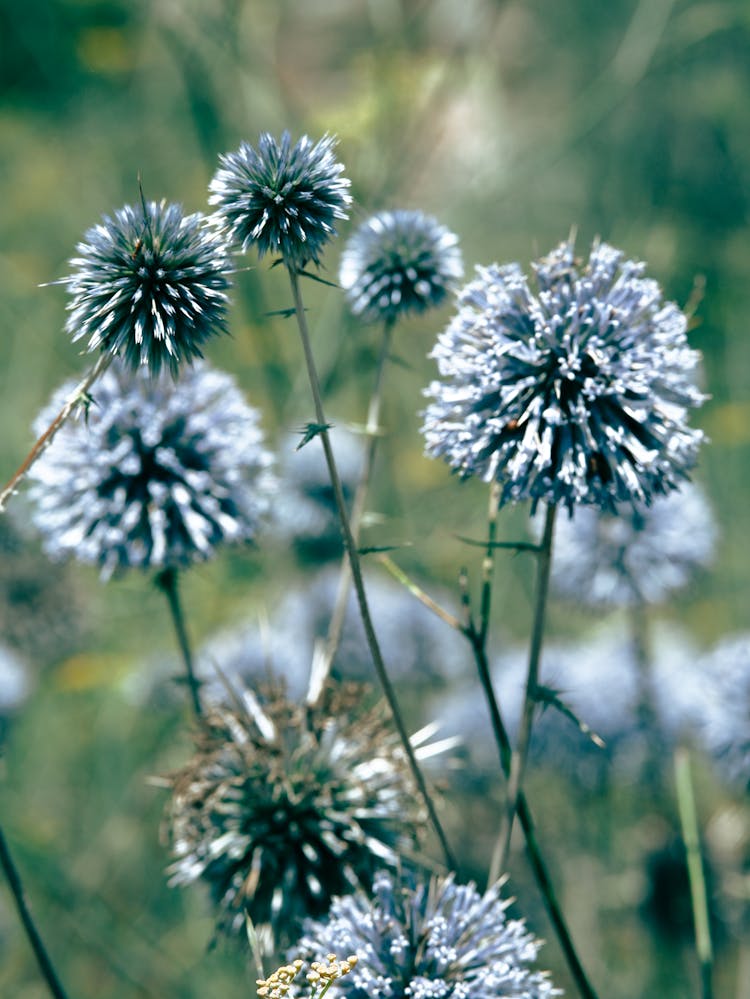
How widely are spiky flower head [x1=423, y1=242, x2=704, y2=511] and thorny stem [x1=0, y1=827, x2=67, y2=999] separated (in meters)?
0.61

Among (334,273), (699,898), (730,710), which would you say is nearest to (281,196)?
(699,898)

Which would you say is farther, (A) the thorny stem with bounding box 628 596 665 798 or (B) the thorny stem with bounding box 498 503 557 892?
(A) the thorny stem with bounding box 628 596 665 798

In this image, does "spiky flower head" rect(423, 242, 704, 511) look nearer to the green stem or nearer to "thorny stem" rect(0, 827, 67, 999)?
the green stem

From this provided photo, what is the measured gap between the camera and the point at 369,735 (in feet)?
4.35

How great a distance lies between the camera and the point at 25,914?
107 cm

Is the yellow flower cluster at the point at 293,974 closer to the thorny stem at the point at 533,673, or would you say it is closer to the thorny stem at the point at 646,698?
the thorny stem at the point at 533,673

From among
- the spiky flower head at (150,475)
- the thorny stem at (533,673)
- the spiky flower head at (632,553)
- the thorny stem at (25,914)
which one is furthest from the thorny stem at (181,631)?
the spiky flower head at (632,553)

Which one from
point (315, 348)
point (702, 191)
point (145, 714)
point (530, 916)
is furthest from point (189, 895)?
point (702, 191)

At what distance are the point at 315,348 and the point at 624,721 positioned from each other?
4.28ft

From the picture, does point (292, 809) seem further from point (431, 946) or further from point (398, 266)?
point (398, 266)

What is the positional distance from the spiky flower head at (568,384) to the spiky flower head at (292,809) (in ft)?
1.26

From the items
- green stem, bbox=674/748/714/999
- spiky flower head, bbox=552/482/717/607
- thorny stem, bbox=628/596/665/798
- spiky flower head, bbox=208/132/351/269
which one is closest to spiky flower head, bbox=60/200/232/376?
spiky flower head, bbox=208/132/351/269

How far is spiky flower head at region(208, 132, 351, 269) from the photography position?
0.92 metres

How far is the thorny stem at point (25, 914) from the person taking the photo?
1.03 metres
